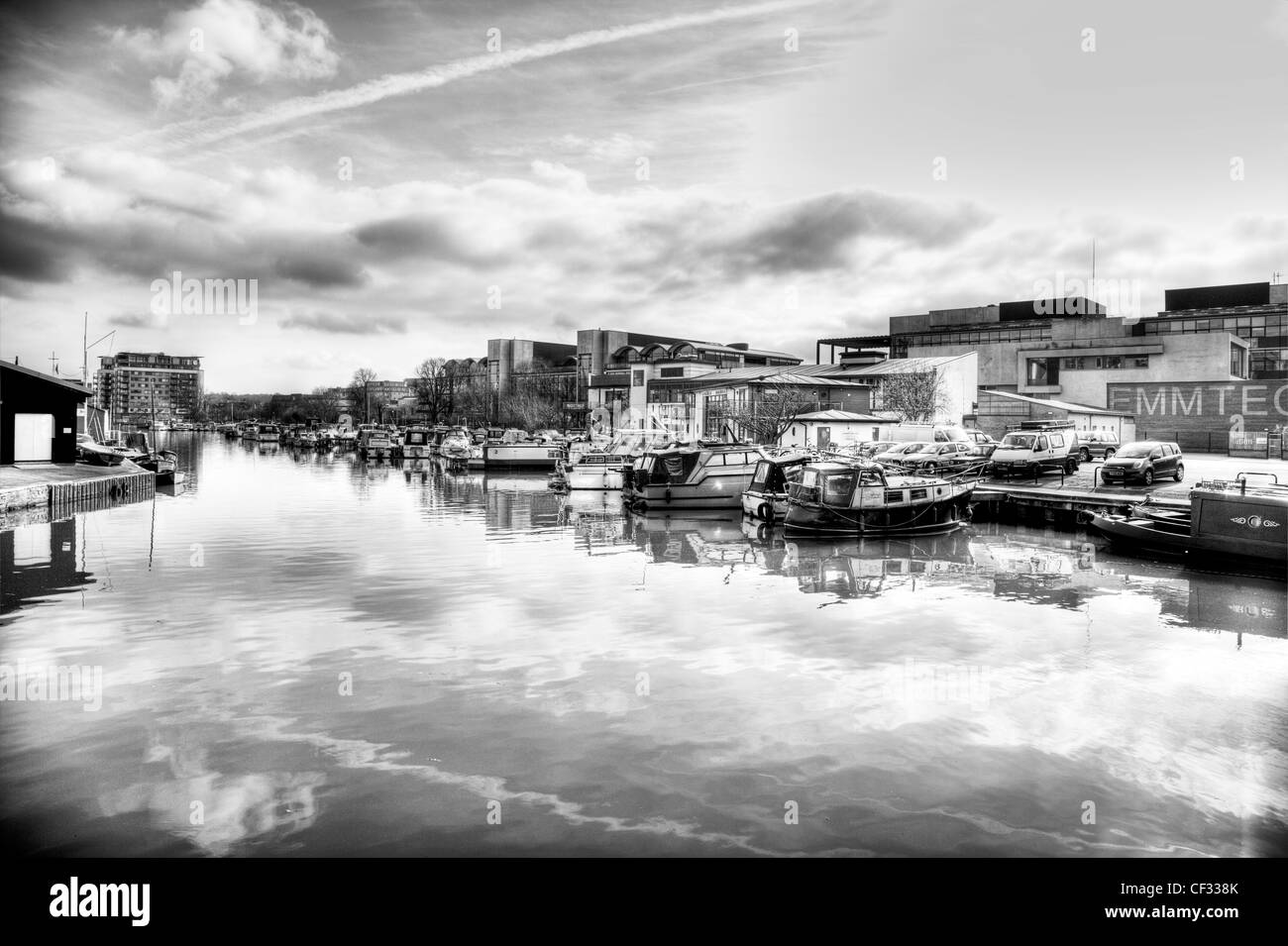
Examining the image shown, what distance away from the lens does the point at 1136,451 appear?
97.7 ft

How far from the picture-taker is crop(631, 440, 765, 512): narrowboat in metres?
31.9

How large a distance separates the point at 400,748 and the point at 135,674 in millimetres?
4261

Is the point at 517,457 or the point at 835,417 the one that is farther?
the point at 517,457

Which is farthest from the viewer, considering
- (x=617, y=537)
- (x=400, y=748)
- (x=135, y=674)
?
(x=617, y=537)

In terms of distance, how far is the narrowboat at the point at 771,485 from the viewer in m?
28.3

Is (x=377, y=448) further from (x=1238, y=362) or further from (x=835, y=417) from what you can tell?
(x=1238, y=362)

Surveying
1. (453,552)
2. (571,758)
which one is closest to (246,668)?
(571,758)

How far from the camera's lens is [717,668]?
10.9 meters

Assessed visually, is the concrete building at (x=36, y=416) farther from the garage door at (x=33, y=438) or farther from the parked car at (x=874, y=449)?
the parked car at (x=874, y=449)

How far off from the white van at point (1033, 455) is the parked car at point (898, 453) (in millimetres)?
2763

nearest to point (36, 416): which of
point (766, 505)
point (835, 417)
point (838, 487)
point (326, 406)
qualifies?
point (766, 505)

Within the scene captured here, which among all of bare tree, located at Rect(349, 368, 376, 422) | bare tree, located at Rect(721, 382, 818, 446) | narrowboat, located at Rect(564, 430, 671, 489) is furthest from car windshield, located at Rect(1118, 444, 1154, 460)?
bare tree, located at Rect(349, 368, 376, 422)

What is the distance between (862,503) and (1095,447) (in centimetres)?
2107
